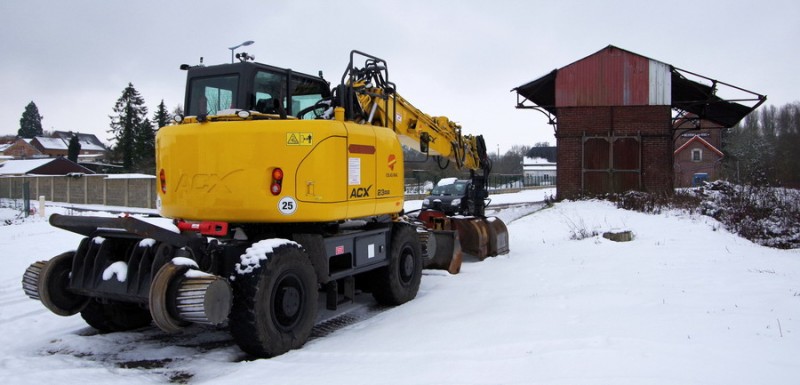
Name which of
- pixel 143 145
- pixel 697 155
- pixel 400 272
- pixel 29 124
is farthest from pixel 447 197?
pixel 29 124

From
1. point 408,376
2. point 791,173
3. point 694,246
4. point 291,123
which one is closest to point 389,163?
point 291,123

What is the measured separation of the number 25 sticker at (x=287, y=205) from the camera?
5953 mm

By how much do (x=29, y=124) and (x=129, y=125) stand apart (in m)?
86.4

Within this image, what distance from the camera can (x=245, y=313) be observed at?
5.51 metres

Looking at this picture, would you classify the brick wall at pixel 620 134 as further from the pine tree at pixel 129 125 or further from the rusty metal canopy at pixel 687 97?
the pine tree at pixel 129 125

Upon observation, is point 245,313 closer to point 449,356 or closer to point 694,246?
point 449,356

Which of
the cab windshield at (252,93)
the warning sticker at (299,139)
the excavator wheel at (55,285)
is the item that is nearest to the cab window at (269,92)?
the cab windshield at (252,93)

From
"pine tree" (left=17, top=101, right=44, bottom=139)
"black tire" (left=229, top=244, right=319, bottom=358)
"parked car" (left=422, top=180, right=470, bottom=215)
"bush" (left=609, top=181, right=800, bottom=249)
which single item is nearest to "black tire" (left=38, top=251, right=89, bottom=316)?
"black tire" (left=229, top=244, right=319, bottom=358)

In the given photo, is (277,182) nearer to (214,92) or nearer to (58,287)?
(214,92)

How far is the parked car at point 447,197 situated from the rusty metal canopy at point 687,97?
167 inches

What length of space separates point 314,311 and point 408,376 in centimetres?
179

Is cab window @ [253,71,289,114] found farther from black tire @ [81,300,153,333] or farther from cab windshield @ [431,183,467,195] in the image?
cab windshield @ [431,183,467,195]

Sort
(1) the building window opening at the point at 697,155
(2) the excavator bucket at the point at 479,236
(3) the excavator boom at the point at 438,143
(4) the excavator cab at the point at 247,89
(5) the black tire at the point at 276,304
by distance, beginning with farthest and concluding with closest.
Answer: (1) the building window opening at the point at 697,155 → (2) the excavator bucket at the point at 479,236 → (3) the excavator boom at the point at 438,143 → (4) the excavator cab at the point at 247,89 → (5) the black tire at the point at 276,304

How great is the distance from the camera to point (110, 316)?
22.3ft
